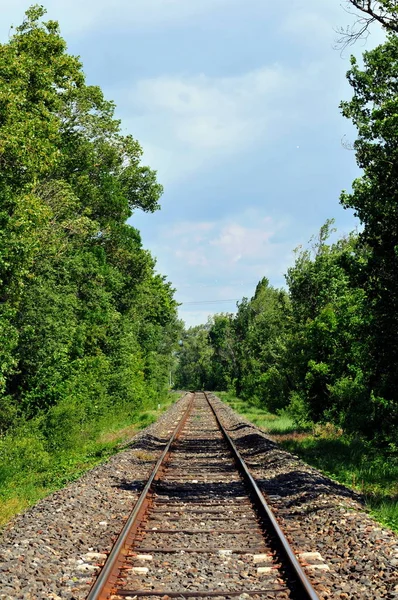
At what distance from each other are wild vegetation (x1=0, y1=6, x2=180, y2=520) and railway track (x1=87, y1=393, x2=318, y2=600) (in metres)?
3.54

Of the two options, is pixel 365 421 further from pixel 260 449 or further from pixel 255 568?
pixel 255 568

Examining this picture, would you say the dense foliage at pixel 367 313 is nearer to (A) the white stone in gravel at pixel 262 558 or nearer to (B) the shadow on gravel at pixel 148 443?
(B) the shadow on gravel at pixel 148 443

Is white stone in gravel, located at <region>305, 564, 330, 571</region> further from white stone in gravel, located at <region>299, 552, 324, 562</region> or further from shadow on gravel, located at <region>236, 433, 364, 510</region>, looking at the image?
shadow on gravel, located at <region>236, 433, 364, 510</region>

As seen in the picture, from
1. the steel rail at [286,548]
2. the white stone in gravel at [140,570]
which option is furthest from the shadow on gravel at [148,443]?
the white stone in gravel at [140,570]

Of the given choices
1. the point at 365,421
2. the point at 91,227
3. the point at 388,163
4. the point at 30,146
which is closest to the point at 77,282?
the point at 91,227

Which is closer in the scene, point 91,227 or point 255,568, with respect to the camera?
point 255,568

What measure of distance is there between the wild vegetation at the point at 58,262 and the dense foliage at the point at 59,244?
5 cm

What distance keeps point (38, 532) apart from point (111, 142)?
89.2 ft

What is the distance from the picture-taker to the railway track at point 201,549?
19.8 ft

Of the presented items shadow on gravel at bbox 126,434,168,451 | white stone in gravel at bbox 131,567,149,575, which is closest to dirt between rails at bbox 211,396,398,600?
white stone in gravel at bbox 131,567,149,575

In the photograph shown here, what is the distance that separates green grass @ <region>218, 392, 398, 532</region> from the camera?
10.3m

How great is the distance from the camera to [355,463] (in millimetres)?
15539

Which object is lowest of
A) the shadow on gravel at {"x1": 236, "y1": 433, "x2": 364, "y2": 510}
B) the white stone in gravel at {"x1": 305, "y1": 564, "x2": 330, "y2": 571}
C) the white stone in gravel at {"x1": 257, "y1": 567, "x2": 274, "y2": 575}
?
the shadow on gravel at {"x1": 236, "y1": 433, "x2": 364, "y2": 510}

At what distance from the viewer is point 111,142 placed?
32.6 meters
